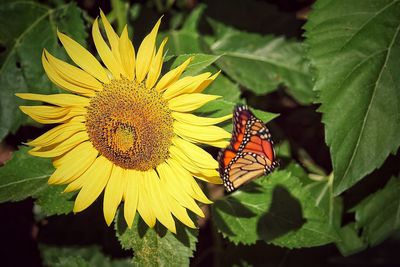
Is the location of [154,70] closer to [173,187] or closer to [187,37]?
[173,187]

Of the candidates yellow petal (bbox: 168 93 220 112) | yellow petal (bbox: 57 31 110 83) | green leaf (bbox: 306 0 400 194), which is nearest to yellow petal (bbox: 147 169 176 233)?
yellow petal (bbox: 168 93 220 112)

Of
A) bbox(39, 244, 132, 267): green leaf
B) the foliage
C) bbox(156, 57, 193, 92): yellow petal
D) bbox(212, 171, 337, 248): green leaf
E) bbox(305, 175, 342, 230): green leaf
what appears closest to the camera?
bbox(156, 57, 193, 92): yellow petal

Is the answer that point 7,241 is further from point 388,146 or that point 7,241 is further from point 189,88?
point 388,146

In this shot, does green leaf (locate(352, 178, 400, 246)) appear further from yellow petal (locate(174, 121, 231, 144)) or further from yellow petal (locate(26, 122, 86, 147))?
yellow petal (locate(26, 122, 86, 147))

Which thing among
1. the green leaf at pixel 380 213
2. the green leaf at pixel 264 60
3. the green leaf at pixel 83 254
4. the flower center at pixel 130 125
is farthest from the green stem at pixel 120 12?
the green leaf at pixel 380 213

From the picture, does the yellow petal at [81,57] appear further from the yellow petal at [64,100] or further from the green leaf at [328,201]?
the green leaf at [328,201]
